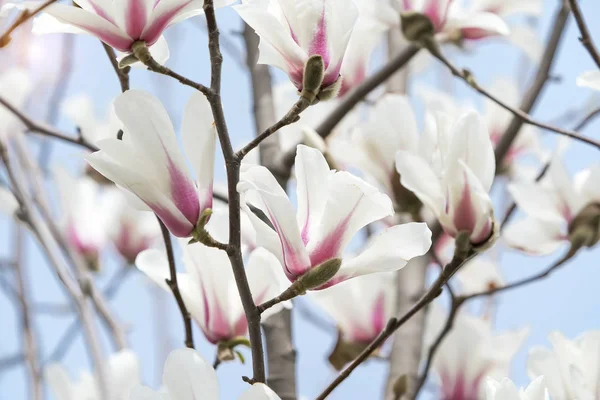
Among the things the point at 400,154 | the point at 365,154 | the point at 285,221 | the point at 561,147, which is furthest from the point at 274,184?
the point at 561,147

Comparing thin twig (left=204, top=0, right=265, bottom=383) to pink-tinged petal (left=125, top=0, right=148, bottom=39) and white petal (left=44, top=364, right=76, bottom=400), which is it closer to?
pink-tinged petal (left=125, top=0, right=148, bottom=39)

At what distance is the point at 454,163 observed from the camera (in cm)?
52

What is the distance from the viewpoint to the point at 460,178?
0.52 m

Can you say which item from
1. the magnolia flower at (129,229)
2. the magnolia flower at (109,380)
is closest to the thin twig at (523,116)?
the magnolia flower at (109,380)

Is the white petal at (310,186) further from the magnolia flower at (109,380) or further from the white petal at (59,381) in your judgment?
the white petal at (59,381)

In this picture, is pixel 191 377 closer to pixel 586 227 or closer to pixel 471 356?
pixel 586 227

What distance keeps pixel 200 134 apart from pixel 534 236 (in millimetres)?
434

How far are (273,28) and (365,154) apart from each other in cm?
31

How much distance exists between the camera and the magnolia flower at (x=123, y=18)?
423 mm

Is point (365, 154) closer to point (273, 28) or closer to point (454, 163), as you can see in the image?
point (454, 163)

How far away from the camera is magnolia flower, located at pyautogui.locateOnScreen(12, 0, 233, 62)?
1.39 feet

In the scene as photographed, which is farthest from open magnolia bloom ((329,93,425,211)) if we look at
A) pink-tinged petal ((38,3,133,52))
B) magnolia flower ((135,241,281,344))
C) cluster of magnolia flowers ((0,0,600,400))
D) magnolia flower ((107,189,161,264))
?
magnolia flower ((107,189,161,264))

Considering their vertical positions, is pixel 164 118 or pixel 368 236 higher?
pixel 368 236

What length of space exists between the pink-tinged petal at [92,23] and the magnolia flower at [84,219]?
79cm
